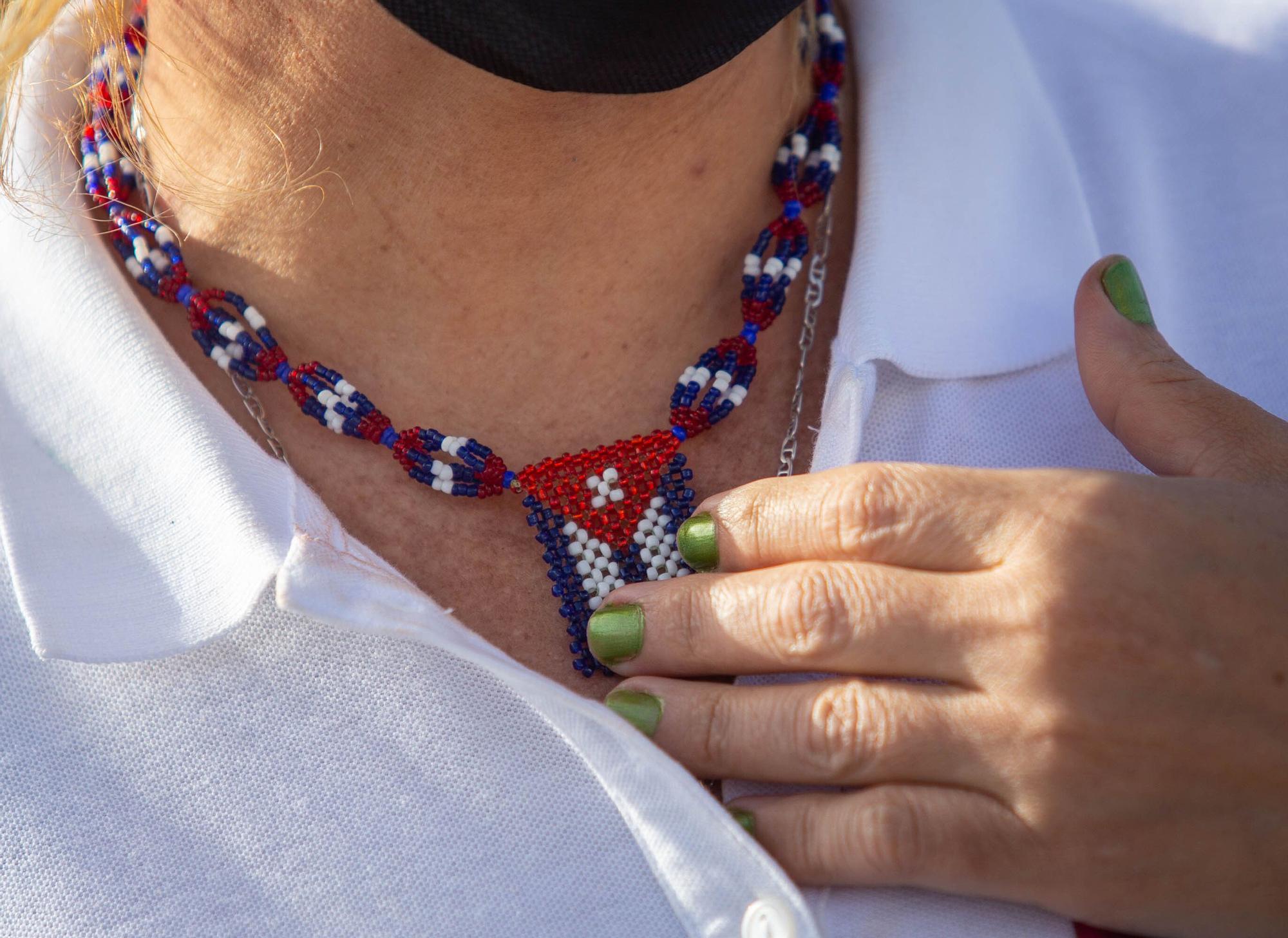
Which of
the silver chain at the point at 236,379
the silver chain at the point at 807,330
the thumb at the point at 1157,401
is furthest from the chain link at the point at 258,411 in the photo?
the thumb at the point at 1157,401

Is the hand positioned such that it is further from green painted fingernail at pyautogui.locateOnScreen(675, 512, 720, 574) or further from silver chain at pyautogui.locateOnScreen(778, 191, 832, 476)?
silver chain at pyautogui.locateOnScreen(778, 191, 832, 476)

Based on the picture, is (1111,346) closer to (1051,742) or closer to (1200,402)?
(1200,402)

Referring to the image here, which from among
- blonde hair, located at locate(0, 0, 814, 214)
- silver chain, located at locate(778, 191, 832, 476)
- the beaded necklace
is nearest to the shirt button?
the beaded necklace

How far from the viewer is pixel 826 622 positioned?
99 centimetres

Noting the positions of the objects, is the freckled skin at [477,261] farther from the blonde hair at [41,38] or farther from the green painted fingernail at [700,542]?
the green painted fingernail at [700,542]

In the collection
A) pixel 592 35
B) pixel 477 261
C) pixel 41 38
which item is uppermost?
pixel 592 35

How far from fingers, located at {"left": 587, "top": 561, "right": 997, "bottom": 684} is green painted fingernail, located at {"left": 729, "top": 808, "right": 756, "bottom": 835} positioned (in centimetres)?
13

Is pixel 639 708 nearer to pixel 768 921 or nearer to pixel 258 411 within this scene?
pixel 768 921

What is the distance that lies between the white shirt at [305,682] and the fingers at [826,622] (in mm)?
127

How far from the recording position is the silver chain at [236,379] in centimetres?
133

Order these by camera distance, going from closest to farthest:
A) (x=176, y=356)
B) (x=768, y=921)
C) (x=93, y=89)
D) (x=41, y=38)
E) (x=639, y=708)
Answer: (x=768, y=921), (x=639, y=708), (x=176, y=356), (x=41, y=38), (x=93, y=89)

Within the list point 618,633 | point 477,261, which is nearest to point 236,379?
point 477,261

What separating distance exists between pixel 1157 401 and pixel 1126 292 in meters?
0.15

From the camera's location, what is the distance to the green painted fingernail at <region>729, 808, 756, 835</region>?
1.00 metres
